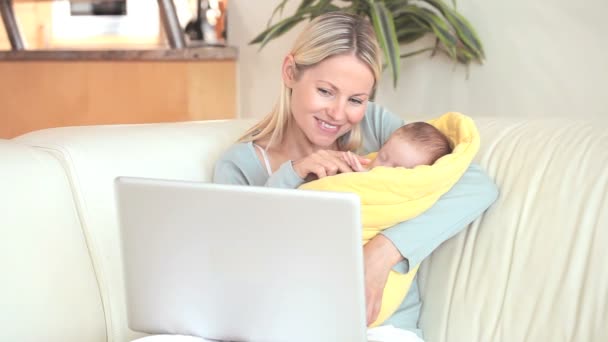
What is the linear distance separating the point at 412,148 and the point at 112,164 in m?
0.61

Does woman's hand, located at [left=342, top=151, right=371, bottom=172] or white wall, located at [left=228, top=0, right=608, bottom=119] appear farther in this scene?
white wall, located at [left=228, top=0, right=608, bottom=119]

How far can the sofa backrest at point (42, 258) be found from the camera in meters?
1.53

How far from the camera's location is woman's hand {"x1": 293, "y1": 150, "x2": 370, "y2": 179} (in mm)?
1633

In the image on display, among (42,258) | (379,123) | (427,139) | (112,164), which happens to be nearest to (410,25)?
(379,123)

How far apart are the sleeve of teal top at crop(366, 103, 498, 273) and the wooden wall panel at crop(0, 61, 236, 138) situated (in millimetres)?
2770

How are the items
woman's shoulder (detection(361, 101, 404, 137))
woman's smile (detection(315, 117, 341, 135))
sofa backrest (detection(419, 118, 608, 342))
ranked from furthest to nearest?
1. woman's shoulder (detection(361, 101, 404, 137))
2. woman's smile (detection(315, 117, 341, 135))
3. sofa backrest (detection(419, 118, 608, 342))

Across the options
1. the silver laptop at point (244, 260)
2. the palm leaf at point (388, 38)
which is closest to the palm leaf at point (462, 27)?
the palm leaf at point (388, 38)

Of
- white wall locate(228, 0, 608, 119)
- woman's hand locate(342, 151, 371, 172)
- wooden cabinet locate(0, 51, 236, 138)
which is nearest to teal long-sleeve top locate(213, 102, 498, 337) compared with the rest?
woman's hand locate(342, 151, 371, 172)

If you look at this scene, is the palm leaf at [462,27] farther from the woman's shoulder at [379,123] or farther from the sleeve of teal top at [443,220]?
the sleeve of teal top at [443,220]

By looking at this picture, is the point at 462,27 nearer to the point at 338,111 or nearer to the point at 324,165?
the point at 338,111

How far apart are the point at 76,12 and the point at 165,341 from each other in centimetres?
363

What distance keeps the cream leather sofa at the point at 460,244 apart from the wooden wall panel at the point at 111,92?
2.46 meters

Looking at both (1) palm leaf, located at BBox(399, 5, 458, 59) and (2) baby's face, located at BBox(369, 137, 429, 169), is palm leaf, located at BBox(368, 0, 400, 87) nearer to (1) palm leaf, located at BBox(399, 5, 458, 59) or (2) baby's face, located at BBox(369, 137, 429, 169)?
(1) palm leaf, located at BBox(399, 5, 458, 59)

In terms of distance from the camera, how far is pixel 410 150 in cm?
162
